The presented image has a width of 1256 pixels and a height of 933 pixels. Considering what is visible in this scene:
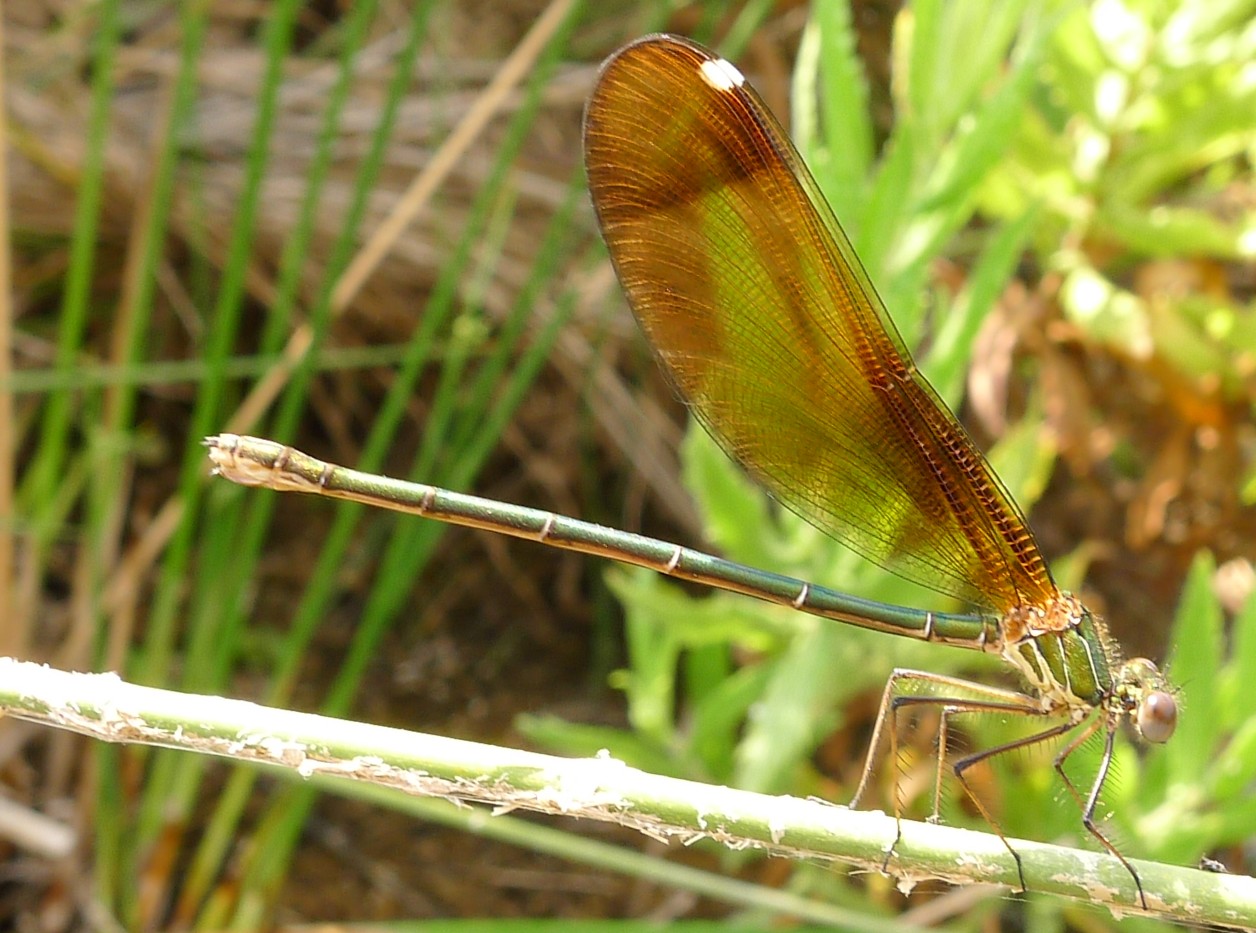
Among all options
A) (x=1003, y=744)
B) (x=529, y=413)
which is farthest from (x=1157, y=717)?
(x=529, y=413)

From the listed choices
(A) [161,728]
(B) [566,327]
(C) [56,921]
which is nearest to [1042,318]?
(B) [566,327]

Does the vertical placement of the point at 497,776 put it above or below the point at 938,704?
below

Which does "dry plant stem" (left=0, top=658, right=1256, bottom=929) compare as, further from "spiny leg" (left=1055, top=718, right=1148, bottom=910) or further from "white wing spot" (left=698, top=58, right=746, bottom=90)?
"white wing spot" (left=698, top=58, right=746, bottom=90)

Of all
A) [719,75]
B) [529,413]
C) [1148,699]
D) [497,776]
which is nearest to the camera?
[497,776]

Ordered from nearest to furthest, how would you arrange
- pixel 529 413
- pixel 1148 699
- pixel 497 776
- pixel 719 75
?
pixel 497 776 → pixel 719 75 → pixel 1148 699 → pixel 529 413

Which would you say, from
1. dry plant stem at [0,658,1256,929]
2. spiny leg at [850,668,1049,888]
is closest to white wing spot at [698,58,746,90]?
spiny leg at [850,668,1049,888]

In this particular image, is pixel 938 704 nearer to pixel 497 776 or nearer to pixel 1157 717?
pixel 1157 717

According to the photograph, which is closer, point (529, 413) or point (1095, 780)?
point (1095, 780)
